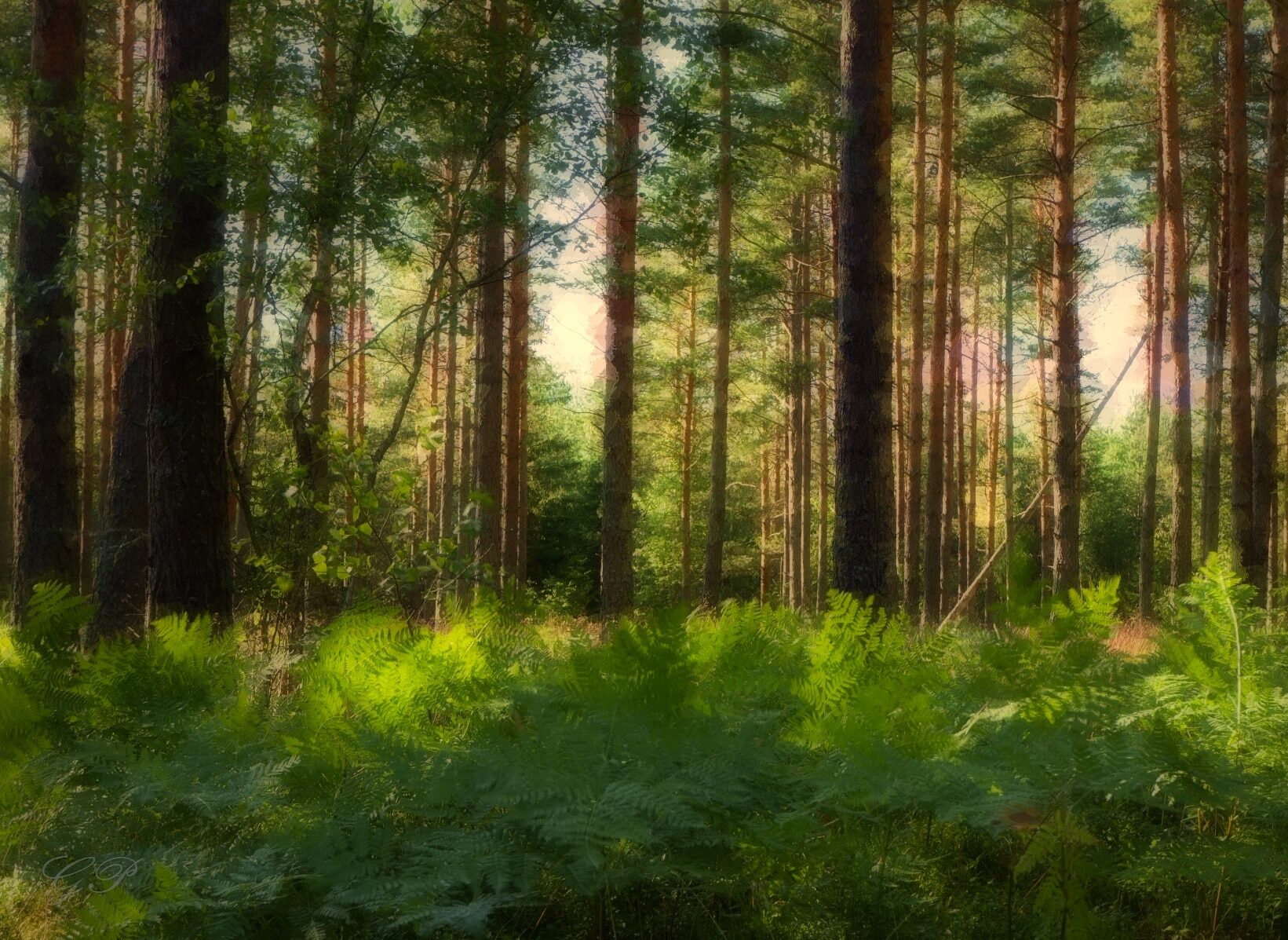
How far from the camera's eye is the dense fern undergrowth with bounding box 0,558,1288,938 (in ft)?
4.36

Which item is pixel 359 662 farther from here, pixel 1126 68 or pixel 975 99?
pixel 1126 68

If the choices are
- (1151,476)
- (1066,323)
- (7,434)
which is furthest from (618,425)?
(7,434)

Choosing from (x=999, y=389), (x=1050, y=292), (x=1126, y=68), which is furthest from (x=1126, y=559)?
(x=1126, y=68)

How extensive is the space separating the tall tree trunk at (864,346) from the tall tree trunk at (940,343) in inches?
465

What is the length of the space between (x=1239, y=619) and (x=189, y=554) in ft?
15.2

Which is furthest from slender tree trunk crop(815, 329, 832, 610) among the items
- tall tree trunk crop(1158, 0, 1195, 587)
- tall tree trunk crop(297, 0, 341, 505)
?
tall tree trunk crop(297, 0, 341, 505)

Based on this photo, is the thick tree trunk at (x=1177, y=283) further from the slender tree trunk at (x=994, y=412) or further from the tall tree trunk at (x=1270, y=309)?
the slender tree trunk at (x=994, y=412)

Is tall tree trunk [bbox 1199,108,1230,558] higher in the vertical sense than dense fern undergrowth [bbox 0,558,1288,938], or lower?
higher

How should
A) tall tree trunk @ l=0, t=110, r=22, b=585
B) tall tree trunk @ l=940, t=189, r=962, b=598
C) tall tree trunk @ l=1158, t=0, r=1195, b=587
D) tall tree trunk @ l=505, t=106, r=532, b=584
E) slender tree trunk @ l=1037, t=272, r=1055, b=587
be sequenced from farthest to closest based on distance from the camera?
slender tree trunk @ l=1037, t=272, r=1055, b=587, tall tree trunk @ l=940, t=189, r=962, b=598, tall tree trunk @ l=505, t=106, r=532, b=584, tall tree trunk @ l=0, t=110, r=22, b=585, tall tree trunk @ l=1158, t=0, r=1195, b=587

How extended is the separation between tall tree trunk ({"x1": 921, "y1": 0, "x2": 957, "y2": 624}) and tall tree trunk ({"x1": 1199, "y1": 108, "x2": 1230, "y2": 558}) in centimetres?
459

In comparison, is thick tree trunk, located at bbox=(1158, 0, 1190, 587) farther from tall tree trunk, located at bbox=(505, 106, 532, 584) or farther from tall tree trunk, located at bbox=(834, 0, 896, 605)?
tall tree trunk, located at bbox=(834, 0, 896, 605)

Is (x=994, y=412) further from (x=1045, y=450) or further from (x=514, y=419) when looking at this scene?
(x=514, y=419)

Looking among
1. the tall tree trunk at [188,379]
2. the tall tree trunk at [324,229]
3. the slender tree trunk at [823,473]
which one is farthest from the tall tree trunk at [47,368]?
the slender tree trunk at [823,473]

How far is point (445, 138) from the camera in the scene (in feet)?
52.0
